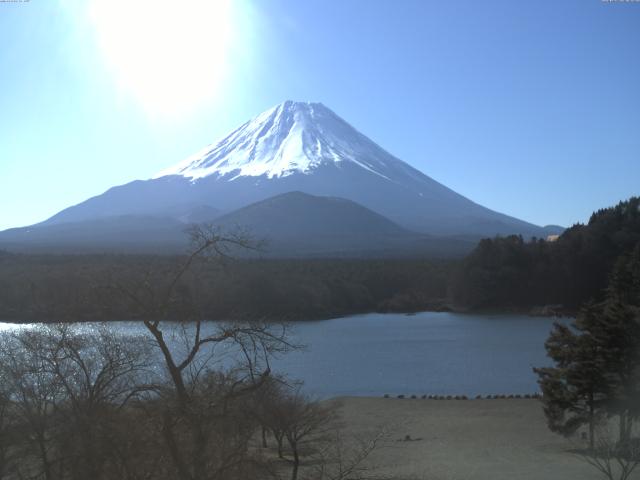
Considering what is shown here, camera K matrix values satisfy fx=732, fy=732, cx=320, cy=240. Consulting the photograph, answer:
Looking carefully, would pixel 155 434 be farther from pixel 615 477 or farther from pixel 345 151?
pixel 345 151

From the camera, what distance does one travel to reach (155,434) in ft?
14.6

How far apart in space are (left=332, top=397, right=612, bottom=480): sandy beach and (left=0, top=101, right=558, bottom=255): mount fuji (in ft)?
188

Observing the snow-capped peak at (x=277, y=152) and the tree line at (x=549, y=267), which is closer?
the tree line at (x=549, y=267)

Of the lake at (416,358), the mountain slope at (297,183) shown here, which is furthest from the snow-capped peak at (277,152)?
the lake at (416,358)

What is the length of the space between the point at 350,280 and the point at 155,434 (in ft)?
117

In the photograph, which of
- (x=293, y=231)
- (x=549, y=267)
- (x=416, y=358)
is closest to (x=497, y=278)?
(x=549, y=267)

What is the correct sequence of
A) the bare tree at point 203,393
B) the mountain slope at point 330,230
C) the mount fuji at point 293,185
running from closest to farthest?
the bare tree at point 203,393, the mountain slope at point 330,230, the mount fuji at point 293,185

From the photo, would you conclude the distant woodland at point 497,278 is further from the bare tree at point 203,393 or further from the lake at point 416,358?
the bare tree at point 203,393

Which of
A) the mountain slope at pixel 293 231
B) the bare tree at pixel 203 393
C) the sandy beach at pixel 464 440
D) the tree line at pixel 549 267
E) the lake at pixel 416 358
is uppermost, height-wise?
the mountain slope at pixel 293 231

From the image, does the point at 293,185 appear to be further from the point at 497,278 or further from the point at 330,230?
the point at 497,278

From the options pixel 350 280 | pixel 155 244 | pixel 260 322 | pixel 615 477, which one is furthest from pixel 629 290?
pixel 155 244

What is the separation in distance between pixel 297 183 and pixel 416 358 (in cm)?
6540

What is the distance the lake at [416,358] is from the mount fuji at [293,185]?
42841 mm

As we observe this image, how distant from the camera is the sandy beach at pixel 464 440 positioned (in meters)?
10.0
